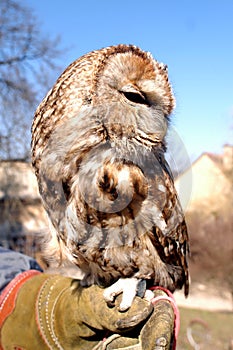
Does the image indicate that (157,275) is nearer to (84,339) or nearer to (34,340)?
(84,339)

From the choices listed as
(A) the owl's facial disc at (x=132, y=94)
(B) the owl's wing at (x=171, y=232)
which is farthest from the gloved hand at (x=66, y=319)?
(A) the owl's facial disc at (x=132, y=94)

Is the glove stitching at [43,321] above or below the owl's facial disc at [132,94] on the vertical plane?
below

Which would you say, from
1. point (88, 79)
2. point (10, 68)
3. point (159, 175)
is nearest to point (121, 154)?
point (159, 175)

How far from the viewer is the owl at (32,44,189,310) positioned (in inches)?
75.1

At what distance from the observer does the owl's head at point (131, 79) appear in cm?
197

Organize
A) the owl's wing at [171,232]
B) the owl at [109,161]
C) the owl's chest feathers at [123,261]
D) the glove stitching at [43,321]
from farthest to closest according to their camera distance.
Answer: the glove stitching at [43,321] → the owl's wing at [171,232] → the owl's chest feathers at [123,261] → the owl at [109,161]

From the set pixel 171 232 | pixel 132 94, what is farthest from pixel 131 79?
pixel 171 232

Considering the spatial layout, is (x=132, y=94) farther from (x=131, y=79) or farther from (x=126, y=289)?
(x=126, y=289)

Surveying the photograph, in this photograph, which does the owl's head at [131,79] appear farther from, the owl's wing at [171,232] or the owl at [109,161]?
the owl's wing at [171,232]

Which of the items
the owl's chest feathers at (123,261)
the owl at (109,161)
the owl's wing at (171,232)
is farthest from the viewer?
the owl's wing at (171,232)

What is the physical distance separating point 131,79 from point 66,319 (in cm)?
135

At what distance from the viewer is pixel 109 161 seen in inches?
74.4

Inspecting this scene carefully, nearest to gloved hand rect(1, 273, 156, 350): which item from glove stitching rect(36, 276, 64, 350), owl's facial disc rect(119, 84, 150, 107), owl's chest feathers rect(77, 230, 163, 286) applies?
glove stitching rect(36, 276, 64, 350)

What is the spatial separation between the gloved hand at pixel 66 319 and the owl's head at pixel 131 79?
1.02m
